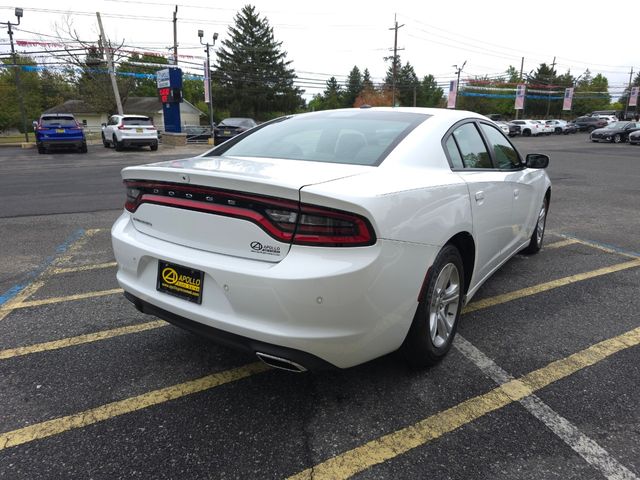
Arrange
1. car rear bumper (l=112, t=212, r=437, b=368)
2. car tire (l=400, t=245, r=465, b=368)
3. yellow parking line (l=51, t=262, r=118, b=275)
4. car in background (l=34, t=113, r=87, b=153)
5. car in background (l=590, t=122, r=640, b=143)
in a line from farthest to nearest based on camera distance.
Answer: car in background (l=590, t=122, r=640, b=143)
car in background (l=34, t=113, r=87, b=153)
yellow parking line (l=51, t=262, r=118, b=275)
car tire (l=400, t=245, r=465, b=368)
car rear bumper (l=112, t=212, r=437, b=368)

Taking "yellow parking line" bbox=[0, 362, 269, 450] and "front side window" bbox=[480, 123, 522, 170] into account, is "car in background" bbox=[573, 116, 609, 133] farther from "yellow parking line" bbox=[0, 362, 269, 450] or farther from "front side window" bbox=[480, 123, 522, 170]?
"yellow parking line" bbox=[0, 362, 269, 450]

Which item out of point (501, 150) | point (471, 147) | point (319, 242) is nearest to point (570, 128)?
point (501, 150)

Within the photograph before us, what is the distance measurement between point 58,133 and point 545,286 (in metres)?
20.5

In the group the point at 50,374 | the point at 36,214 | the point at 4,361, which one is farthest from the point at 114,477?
the point at 36,214

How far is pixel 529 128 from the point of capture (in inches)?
1679

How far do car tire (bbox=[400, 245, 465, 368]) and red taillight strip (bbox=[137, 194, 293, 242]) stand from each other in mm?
858

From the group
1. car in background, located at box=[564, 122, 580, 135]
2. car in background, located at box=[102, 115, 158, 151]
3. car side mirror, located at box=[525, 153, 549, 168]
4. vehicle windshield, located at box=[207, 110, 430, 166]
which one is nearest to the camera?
vehicle windshield, located at box=[207, 110, 430, 166]

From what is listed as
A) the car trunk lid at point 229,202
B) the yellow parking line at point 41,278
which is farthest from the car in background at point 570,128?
the car trunk lid at point 229,202

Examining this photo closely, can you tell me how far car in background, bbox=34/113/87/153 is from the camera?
1923 centimetres

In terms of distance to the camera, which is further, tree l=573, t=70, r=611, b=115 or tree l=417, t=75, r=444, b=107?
tree l=417, t=75, r=444, b=107

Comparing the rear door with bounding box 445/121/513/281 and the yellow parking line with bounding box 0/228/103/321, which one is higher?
the rear door with bounding box 445/121/513/281

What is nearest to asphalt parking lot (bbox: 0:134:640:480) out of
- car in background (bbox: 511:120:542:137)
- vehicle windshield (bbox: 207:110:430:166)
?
vehicle windshield (bbox: 207:110:430:166)

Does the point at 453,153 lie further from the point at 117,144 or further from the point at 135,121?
the point at 117,144

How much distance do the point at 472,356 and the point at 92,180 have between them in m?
10.7
